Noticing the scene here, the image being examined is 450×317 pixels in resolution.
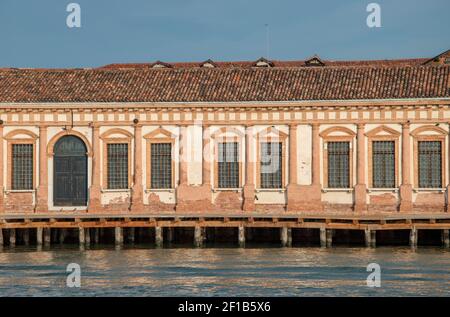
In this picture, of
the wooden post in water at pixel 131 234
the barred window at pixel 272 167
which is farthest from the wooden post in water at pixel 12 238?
the barred window at pixel 272 167

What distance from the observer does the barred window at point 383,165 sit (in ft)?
180

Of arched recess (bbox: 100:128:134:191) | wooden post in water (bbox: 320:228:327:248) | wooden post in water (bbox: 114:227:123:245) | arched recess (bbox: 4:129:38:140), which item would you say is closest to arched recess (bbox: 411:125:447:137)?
wooden post in water (bbox: 320:228:327:248)

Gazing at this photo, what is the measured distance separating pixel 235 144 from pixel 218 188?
2.06 metres

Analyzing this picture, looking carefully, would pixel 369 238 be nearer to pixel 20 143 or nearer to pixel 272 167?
Result: pixel 272 167

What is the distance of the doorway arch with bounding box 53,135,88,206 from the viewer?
56.7 m

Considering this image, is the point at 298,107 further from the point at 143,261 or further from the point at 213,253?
the point at 143,261

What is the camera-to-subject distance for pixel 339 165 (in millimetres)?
55250

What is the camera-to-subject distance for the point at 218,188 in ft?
184

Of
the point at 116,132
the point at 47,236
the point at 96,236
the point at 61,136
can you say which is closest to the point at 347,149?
the point at 116,132

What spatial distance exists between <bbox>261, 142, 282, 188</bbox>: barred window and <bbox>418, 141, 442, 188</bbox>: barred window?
239 inches

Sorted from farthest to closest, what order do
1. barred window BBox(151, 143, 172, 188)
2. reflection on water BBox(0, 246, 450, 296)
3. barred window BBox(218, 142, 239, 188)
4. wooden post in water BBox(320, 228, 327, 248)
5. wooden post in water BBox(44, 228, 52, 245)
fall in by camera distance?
barred window BBox(151, 143, 172, 188) < barred window BBox(218, 142, 239, 188) < wooden post in water BBox(44, 228, 52, 245) < wooden post in water BBox(320, 228, 327, 248) < reflection on water BBox(0, 246, 450, 296)

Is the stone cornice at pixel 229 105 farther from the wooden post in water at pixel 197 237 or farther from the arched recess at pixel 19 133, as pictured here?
the wooden post in water at pixel 197 237

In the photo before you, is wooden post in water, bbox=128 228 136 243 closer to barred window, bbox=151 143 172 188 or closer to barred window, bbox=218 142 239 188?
barred window, bbox=151 143 172 188
